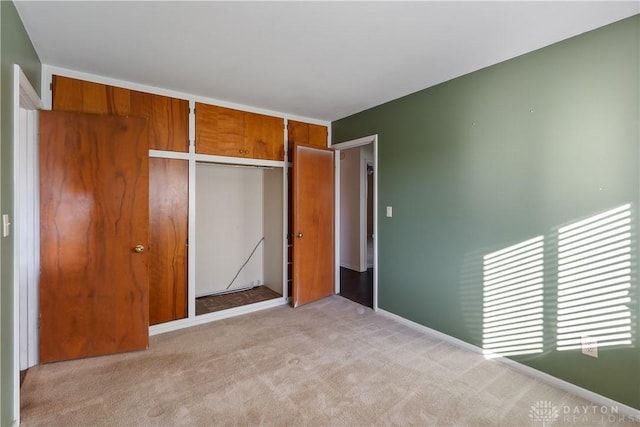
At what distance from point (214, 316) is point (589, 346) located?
11.0ft

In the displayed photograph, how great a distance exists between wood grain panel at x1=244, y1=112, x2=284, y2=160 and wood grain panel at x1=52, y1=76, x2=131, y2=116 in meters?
1.23

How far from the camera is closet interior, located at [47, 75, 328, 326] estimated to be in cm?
301

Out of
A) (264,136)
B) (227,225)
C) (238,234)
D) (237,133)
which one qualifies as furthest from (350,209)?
(237,133)

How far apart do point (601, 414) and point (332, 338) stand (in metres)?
1.96

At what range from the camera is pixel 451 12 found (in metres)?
1.84

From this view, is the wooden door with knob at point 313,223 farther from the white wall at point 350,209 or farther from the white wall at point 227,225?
the white wall at point 350,209

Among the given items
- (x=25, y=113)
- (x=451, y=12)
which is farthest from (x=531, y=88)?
(x=25, y=113)

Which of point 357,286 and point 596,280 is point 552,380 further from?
point 357,286

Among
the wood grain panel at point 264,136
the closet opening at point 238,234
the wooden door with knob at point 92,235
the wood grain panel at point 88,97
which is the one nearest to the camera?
the wooden door with knob at point 92,235

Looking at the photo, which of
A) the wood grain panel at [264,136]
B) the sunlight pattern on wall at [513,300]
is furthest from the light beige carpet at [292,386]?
the wood grain panel at [264,136]

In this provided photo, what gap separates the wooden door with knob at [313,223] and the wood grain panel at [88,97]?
1.80 metres

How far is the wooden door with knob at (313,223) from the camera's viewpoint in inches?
147

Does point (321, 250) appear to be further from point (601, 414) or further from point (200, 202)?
point (601, 414)

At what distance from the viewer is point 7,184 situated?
1.72 m
